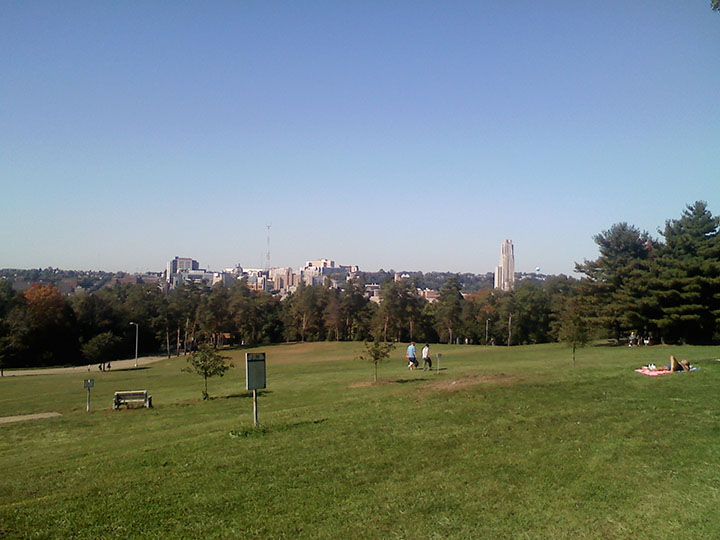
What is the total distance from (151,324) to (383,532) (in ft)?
344

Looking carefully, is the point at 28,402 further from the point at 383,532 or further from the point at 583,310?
the point at 583,310

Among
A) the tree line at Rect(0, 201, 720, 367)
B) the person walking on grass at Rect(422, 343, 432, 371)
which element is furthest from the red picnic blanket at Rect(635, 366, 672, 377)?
the tree line at Rect(0, 201, 720, 367)

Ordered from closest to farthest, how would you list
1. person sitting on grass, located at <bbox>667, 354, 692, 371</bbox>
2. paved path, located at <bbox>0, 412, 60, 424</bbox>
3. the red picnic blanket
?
the red picnic blanket → person sitting on grass, located at <bbox>667, 354, 692, 371</bbox> → paved path, located at <bbox>0, 412, 60, 424</bbox>

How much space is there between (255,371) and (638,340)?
42.7m

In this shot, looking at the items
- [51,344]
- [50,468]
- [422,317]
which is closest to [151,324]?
[51,344]

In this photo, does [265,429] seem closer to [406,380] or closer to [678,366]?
[406,380]

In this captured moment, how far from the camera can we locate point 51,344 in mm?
93062

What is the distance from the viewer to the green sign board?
1666 cm

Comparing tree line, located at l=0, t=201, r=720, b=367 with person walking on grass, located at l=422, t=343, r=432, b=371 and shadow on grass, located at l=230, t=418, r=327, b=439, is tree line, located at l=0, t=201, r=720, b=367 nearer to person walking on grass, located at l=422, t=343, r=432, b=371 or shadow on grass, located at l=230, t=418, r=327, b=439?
person walking on grass, located at l=422, t=343, r=432, b=371

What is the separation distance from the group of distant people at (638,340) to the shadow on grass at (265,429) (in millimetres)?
38690

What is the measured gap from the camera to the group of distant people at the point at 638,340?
155 feet

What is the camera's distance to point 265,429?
15.2m

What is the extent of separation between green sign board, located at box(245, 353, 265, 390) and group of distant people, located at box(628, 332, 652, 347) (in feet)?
128

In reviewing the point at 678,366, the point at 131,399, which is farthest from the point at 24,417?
the point at 678,366
